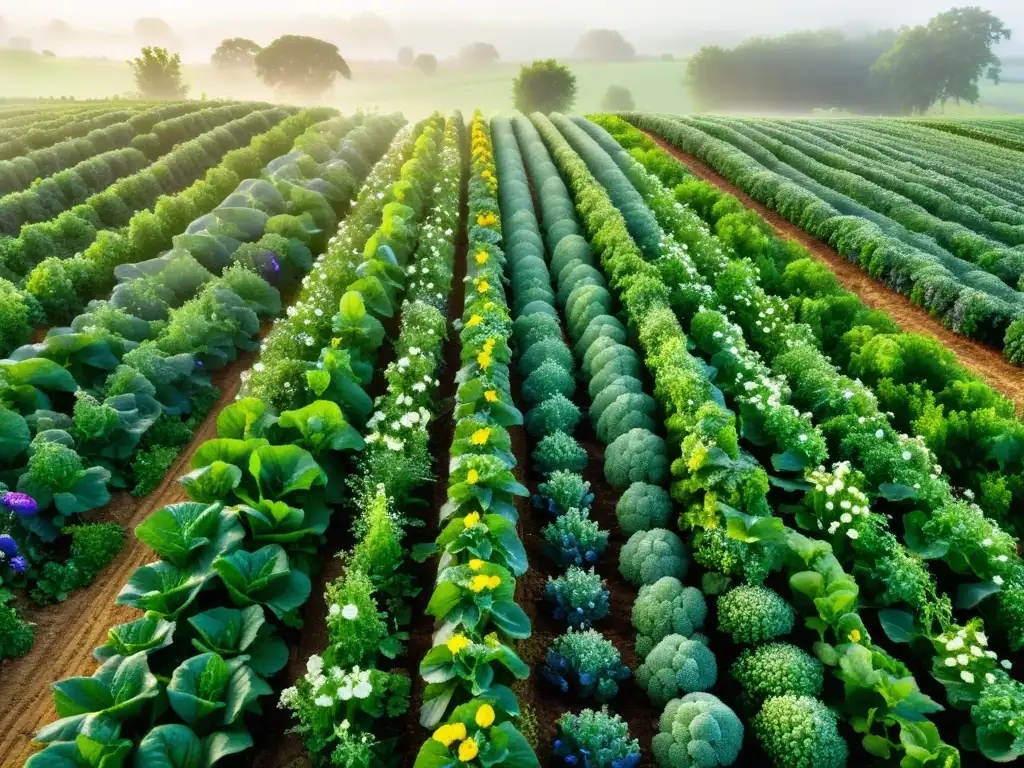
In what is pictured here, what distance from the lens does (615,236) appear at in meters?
14.1

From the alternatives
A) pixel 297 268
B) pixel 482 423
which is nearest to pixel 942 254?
pixel 482 423

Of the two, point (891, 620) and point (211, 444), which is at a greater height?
point (211, 444)

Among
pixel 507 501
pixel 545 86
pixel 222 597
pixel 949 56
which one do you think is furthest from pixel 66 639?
pixel 949 56

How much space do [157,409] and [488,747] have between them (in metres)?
7.10

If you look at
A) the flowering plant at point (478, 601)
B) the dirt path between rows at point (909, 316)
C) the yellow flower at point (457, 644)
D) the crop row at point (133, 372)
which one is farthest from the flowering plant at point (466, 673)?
the dirt path between rows at point (909, 316)

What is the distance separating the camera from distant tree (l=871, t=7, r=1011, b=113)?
6981 cm

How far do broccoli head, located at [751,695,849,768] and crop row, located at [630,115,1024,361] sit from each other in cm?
999

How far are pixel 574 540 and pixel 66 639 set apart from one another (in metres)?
5.49

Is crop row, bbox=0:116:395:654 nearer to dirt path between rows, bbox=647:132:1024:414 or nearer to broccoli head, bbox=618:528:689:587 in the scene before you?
broccoli head, bbox=618:528:689:587

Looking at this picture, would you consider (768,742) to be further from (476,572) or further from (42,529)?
(42,529)

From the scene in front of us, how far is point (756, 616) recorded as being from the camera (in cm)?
635

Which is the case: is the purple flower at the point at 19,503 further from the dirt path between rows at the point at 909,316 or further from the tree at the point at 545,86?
the tree at the point at 545,86

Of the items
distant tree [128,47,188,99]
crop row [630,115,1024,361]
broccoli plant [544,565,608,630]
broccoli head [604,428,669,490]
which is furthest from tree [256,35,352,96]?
broccoli plant [544,565,608,630]

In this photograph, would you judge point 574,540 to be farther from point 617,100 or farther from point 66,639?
point 617,100
